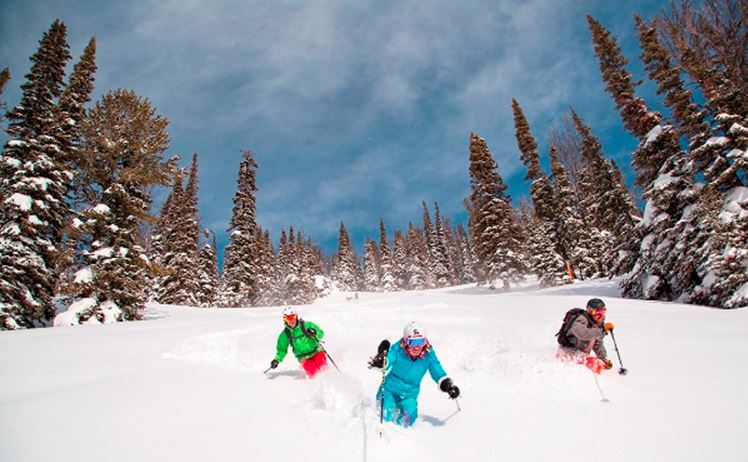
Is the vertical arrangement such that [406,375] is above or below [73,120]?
below

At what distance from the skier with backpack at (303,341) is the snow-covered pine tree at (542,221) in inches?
1097

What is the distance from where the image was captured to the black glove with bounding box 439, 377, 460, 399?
16.5 feet

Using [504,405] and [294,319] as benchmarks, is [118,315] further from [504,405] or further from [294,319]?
[504,405]

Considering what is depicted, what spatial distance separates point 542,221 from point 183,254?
1322 inches

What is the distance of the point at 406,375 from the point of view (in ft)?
17.7

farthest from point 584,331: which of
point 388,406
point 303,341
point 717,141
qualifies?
point 717,141

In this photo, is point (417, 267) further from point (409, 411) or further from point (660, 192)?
point (409, 411)

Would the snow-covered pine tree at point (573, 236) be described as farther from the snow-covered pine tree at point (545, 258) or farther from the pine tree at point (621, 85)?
the pine tree at point (621, 85)

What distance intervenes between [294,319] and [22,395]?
15.5ft

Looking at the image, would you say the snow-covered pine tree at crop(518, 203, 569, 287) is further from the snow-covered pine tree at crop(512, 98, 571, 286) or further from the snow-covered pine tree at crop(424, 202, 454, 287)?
the snow-covered pine tree at crop(424, 202, 454, 287)

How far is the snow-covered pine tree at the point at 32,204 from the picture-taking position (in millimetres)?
15477

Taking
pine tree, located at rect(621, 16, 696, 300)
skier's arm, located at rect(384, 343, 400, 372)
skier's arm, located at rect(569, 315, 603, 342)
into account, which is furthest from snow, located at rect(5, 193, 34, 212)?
pine tree, located at rect(621, 16, 696, 300)

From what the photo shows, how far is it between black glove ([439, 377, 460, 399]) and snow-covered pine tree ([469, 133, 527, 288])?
91.9 ft

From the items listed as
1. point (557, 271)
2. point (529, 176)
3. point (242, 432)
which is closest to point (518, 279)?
point (557, 271)
